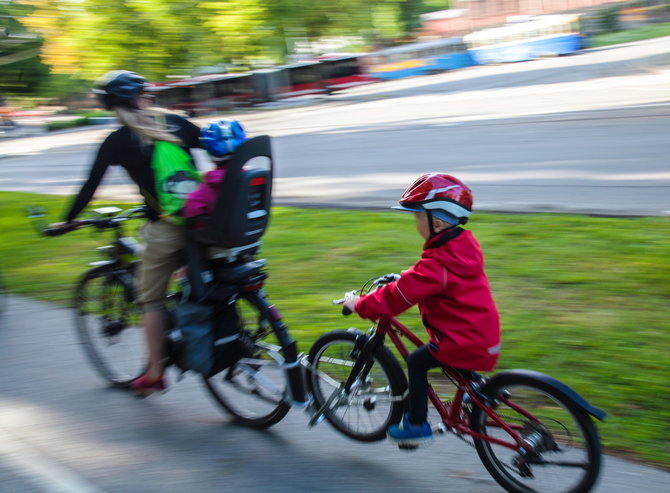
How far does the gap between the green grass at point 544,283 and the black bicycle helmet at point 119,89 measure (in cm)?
194

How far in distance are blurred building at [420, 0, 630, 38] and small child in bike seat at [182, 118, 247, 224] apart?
207 feet

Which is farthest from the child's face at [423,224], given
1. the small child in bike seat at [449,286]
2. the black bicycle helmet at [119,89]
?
the black bicycle helmet at [119,89]

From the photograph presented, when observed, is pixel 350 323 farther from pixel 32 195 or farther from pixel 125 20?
pixel 125 20

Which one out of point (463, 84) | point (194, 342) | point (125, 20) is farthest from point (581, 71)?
point (194, 342)

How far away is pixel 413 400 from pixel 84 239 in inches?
280

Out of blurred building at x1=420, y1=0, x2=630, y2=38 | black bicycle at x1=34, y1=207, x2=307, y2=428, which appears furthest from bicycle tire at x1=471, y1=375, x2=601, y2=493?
blurred building at x1=420, y1=0, x2=630, y2=38

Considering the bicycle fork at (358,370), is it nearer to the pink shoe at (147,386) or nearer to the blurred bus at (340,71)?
the pink shoe at (147,386)

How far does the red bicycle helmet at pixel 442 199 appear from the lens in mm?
3045

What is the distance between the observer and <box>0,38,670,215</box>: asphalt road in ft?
29.9

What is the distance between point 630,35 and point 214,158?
1631 inches

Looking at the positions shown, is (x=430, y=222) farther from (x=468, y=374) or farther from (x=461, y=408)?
(x=461, y=408)

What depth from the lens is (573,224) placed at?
716 cm

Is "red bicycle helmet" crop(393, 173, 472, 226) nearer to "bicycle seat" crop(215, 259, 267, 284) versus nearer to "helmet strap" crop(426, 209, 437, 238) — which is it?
"helmet strap" crop(426, 209, 437, 238)

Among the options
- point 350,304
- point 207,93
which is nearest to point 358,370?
point 350,304
